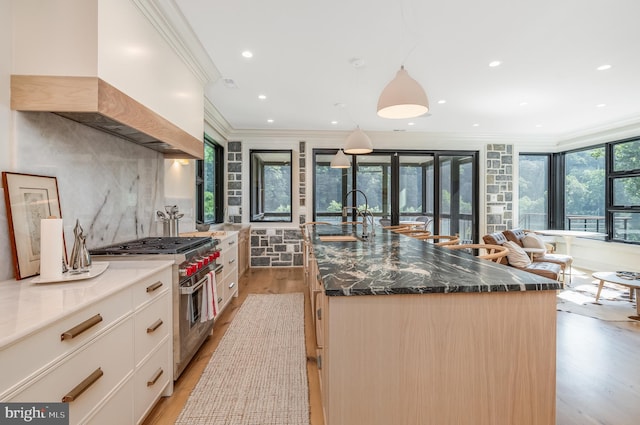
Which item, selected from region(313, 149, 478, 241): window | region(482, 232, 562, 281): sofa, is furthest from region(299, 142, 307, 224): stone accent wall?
region(482, 232, 562, 281): sofa

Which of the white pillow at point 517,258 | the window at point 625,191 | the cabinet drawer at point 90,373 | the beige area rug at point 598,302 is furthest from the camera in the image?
the window at point 625,191

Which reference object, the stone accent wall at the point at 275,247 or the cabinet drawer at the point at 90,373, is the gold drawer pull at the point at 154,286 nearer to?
the cabinet drawer at the point at 90,373

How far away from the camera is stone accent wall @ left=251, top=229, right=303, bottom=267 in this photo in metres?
6.20

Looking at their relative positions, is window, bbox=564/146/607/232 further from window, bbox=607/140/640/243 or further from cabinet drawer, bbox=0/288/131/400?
cabinet drawer, bbox=0/288/131/400

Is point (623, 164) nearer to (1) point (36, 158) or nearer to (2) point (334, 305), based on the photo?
(2) point (334, 305)

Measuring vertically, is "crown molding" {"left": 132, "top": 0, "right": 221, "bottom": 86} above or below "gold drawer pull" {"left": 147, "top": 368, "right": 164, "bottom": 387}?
above

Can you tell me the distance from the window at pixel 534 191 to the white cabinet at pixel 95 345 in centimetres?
752

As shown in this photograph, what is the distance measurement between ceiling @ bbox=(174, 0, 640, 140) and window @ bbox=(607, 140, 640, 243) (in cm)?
60

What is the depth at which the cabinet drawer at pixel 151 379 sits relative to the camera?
5.31 ft

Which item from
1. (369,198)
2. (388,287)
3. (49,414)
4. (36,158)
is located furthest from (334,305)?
(369,198)

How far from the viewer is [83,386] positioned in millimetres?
1197

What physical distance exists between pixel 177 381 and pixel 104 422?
91 cm

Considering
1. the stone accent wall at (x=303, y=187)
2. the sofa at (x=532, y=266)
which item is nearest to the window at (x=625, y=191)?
the sofa at (x=532, y=266)

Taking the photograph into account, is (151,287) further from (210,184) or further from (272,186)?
(272,186)
